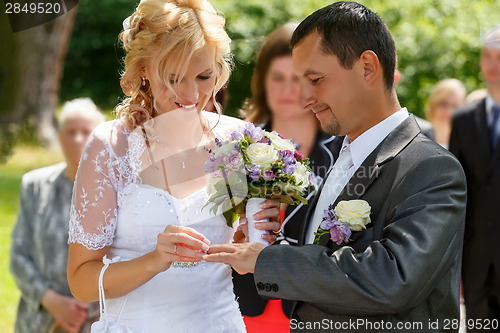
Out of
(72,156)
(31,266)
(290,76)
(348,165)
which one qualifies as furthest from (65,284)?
(348,165)

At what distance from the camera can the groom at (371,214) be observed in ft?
7.41

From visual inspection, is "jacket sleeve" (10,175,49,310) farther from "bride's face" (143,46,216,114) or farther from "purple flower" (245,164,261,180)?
"purple flower" (245,164,261,180)

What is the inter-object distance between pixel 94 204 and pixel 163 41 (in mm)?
825

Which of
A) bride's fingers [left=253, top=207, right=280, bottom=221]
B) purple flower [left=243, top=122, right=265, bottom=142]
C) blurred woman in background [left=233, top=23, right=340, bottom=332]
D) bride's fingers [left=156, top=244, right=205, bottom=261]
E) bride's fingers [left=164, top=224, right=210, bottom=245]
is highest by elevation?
purple flower [left=243, top=122, right=265, bottom=142]

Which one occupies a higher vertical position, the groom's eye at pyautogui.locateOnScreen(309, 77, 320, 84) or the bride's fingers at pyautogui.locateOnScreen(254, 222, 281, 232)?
the groom's eye at pyautogui.locateOnScreen(309, 77, 320, 84)

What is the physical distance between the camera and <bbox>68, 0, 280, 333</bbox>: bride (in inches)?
113

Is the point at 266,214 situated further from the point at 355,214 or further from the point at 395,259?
the point at 395,259

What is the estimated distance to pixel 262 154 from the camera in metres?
2.64

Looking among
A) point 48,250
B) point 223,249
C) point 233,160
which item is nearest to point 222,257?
point 223,249

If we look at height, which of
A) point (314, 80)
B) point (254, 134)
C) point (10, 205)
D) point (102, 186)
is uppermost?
point (314, 80)

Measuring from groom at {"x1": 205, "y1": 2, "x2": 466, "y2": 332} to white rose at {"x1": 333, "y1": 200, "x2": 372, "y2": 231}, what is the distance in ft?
Result: 0.22

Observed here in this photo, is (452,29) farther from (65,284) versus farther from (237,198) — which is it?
(237,198)

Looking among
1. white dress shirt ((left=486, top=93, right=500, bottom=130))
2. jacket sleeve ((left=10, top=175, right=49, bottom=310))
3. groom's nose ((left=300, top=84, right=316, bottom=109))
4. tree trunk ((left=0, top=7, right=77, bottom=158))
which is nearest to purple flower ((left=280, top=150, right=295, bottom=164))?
groom's nose ((left=300, top=84, right=316, bottom=109))

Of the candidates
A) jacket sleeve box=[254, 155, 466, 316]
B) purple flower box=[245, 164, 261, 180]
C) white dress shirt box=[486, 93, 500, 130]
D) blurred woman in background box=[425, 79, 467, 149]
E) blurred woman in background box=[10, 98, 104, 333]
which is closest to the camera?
jacket sleeve box=[254, 155, 466, 316]
